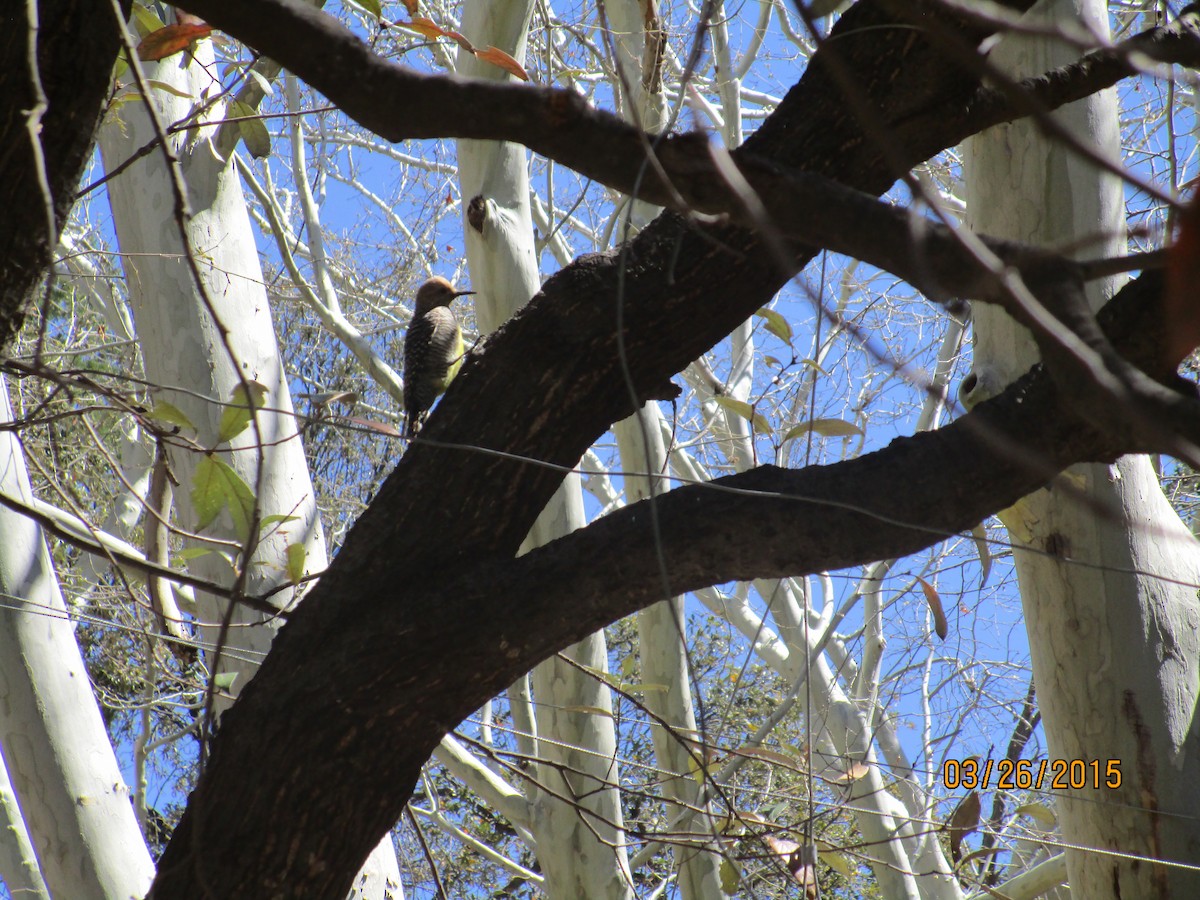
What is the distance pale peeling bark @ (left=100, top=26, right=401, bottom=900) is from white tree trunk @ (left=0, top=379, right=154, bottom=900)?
0.41 m

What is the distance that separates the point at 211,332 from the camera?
106 inches

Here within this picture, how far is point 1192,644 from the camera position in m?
2.12

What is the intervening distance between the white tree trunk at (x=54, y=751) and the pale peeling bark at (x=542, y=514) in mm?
1224

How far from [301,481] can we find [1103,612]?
200 centimetres

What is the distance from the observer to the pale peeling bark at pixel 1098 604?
2.03 m

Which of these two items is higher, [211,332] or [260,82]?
[260,82]

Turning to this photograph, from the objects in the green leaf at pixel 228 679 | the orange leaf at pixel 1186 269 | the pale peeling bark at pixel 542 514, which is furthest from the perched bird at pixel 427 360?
the orange leaf at pixel 1186 269

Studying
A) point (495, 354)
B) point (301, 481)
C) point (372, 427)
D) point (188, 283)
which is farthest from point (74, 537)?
point (188, 283)

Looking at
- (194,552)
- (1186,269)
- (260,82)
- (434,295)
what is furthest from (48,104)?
(434,295)

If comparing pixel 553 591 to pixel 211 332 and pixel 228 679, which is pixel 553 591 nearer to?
pixel 228 679

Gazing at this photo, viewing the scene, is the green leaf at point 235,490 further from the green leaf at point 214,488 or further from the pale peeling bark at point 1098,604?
the pale peeling bark at point 1098,604

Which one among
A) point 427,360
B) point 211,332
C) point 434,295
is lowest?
point 211,332

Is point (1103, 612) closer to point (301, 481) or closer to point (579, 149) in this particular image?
point (579, 149)

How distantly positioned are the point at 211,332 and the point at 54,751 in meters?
1.22
